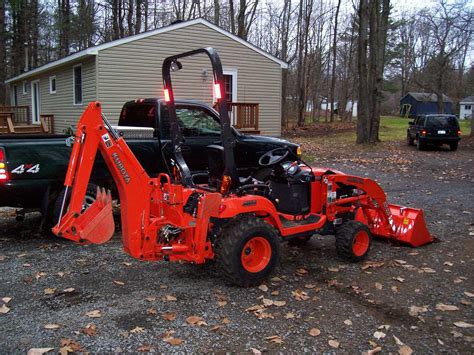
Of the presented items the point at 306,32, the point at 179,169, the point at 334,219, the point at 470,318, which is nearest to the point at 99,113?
the point at 179,169

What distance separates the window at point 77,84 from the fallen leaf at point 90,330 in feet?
51.7

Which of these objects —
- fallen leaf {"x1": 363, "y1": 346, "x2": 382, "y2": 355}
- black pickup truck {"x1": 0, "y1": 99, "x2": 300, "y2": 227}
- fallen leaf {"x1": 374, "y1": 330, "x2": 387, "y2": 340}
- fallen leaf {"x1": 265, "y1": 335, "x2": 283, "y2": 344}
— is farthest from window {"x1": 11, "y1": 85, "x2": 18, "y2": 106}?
fallen leaf {"x1": 363, "y1": 346, "x2": 382, "y2": 355}

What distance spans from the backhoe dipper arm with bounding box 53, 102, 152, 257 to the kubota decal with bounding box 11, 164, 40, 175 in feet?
7.63

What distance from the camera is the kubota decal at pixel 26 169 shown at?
5898 mm

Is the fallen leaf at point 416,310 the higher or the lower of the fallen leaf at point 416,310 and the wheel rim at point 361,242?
the lower

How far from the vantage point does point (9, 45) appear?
34.2m

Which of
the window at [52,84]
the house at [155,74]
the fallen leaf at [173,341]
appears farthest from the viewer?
the window at [52,84]

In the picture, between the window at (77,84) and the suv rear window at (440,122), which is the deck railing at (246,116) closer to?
the window at (77,84)

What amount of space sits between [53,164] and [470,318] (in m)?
5.23

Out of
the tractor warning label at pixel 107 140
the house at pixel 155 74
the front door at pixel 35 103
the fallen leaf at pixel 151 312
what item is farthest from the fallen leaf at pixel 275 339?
the front door at pixel 35 103

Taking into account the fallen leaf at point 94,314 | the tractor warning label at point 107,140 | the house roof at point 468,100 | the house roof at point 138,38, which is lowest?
the fallen leaf at point 94,314

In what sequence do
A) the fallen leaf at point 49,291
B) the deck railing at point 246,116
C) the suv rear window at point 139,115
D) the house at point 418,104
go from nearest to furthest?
the fallen leaf at point 49,291 → the suv rear window at point 139,115 → the deck railing at point 246,116 → the house at point 418,104

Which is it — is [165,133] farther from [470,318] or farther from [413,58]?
[413,58]

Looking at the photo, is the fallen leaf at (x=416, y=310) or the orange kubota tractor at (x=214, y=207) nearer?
the orange kubota tractor at (x=214, y=207)
